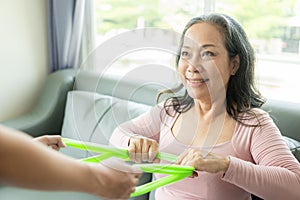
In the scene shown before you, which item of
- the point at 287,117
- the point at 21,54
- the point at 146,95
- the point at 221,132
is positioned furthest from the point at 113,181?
the point at 21,54

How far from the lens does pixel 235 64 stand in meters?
1.42

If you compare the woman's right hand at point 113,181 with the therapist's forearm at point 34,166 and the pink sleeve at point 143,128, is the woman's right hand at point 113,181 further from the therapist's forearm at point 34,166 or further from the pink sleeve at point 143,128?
the pink sleeve at point 143,128

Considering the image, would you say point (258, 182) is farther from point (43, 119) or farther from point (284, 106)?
point (43, 119)

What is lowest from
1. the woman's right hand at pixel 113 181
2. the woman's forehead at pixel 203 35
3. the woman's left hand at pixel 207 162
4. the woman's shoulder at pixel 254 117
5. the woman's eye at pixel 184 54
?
the woman's left hand at pixel 207 162

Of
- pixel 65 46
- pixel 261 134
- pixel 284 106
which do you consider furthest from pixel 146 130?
pixel 65 46

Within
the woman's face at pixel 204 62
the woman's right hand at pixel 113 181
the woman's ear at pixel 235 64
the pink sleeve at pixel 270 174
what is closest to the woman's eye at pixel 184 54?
the woman's face at pixel 204 62

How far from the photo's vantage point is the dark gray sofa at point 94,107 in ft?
5.60

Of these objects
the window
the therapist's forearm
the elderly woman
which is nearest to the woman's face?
the elderly woman

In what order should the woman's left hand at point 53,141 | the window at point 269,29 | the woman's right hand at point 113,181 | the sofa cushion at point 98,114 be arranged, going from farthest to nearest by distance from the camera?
the window at point 269,29, the sofa cushion at point 98,114, the woman's left hand at point 53,141, the woman's right hand at point 113,181

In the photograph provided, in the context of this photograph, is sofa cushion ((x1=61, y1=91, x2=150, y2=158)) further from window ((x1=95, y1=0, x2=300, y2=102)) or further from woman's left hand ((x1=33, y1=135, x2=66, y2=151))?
window ((x1=95, y1=0, x2=300, y2=102))

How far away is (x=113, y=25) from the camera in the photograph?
2.76 m

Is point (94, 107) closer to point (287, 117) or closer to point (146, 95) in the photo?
point (146, 95)

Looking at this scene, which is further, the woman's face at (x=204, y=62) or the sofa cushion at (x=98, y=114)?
the sofa cushion at (x=98, y=114)

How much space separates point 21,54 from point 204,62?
1.62 metres
